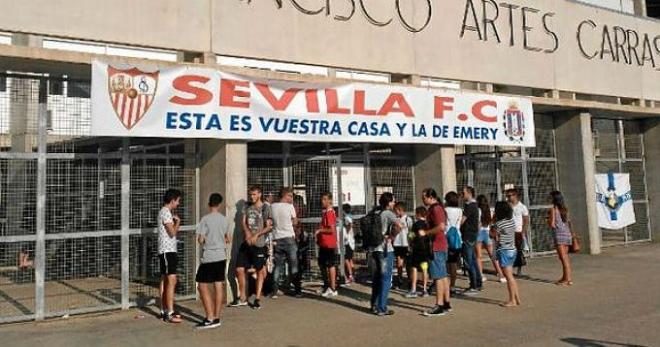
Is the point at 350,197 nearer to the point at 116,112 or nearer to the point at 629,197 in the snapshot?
the point at 116,112

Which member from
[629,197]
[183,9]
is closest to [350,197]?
[183,9]

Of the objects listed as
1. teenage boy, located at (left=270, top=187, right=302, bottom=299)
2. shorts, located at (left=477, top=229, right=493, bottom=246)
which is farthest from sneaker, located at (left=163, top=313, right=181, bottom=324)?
shorts, located at (left=477, top=229, right=493, bottom=246)

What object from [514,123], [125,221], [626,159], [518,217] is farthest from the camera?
[626,159]

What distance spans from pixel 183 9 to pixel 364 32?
139 inches

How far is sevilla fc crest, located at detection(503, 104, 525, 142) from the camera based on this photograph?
1223cm

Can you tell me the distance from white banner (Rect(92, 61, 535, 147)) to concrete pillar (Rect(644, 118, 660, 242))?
6.61 meters

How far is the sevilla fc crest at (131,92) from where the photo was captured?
791 cm

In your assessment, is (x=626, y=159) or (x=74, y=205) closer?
(x=74, y=205)

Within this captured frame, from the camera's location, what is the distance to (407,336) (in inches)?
258

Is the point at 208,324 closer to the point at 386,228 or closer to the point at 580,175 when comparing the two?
the point at 386,228

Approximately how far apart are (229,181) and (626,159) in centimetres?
1269

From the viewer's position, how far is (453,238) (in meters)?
9.15

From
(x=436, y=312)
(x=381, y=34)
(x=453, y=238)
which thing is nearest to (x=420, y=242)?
(x=436, y=312)

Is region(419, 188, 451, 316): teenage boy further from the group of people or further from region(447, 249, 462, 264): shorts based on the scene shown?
region(447, 249, 462, 264): shorts
